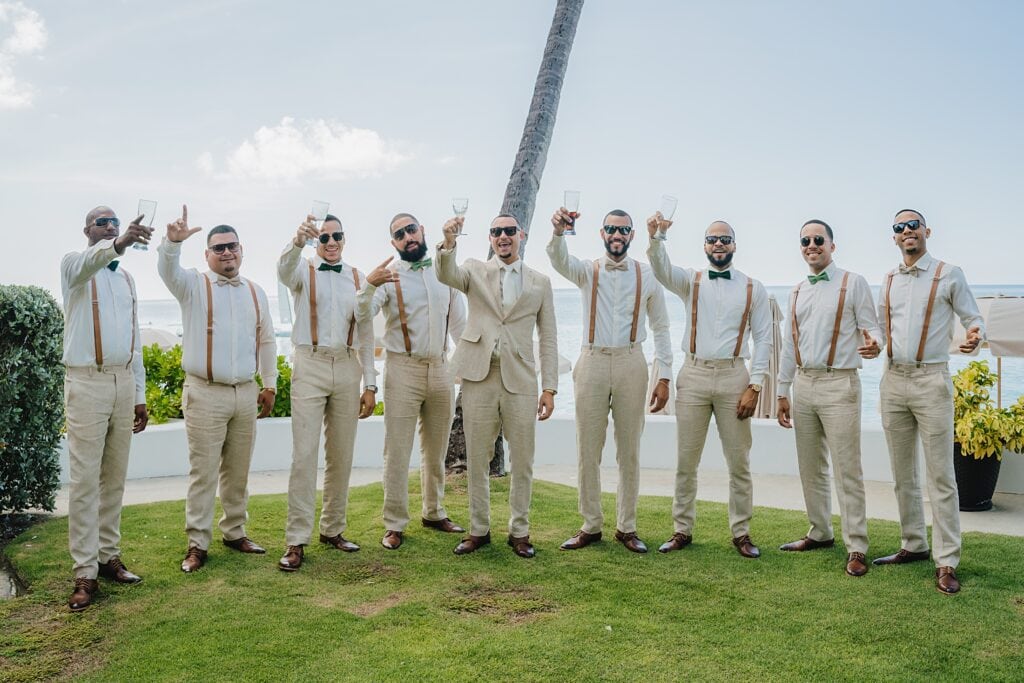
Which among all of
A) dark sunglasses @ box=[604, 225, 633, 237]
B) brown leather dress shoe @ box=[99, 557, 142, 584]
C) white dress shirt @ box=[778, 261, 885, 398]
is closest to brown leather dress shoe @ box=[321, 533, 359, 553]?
brown leather dress shoe @ box=[99, 557, 142, 584]

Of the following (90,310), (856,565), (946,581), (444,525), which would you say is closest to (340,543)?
(444,525)

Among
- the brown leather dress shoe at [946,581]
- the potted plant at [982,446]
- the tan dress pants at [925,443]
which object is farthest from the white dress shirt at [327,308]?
the potted plant at [982,446]

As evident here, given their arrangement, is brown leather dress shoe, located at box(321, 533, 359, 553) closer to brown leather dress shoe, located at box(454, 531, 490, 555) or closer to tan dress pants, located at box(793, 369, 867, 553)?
brown leather dress shoe, located at box(454, 531, 490, 555)

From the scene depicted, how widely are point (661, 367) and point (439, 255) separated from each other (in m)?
1.91

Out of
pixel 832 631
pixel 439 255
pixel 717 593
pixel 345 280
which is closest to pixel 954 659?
pixel 832 631

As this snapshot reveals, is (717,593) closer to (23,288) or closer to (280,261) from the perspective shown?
(280,261)

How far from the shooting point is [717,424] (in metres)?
6.35

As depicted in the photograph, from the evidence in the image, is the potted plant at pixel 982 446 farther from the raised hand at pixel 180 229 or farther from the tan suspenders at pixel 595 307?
the raised hand at pixel 180 229

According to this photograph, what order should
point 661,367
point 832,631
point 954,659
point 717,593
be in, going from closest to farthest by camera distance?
point 954,659 → point 832,631 → point 717,593 → point 661,367

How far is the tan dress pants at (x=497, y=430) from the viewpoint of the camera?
617cm

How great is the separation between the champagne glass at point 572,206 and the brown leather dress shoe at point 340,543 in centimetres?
281

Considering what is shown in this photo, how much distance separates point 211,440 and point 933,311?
16.5ft

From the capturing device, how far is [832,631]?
4.86 m

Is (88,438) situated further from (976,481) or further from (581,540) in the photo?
(976,481)
